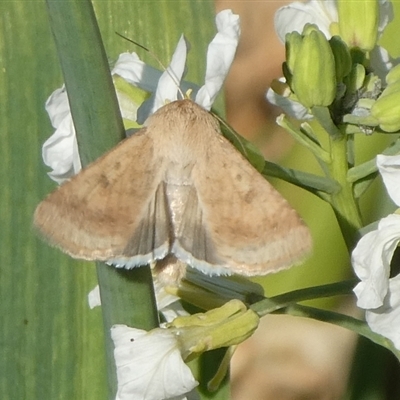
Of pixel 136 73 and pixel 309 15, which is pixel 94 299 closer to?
pixel 136 73

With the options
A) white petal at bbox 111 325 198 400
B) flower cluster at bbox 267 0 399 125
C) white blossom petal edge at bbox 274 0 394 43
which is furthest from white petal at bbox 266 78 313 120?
white petal at bbox 111 325 198 400

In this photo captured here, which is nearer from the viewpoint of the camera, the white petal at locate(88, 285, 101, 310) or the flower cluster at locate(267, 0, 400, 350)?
the flower cluster at locate(267, 0, 400, 350)

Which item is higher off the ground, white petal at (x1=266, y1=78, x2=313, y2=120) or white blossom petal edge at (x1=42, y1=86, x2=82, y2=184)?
white blossom petal edge at (x1=42, y1=86, x2=82, y2=184)

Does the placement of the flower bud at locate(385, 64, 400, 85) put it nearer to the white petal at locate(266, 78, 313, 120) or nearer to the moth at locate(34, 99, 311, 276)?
the white petal at locate(266, 78, 313, 120)

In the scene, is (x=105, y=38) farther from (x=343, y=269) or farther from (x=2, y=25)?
(x=343, y=269)

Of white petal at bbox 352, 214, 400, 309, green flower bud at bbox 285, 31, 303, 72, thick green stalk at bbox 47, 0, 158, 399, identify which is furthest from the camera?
green flower bud at bbox 285, 31, 303, 72

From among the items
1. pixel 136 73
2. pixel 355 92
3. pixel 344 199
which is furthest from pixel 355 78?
pixel 136 73

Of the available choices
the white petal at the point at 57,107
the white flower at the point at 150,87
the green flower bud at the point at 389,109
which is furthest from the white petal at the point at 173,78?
the green flower bud at the point at 389,109
